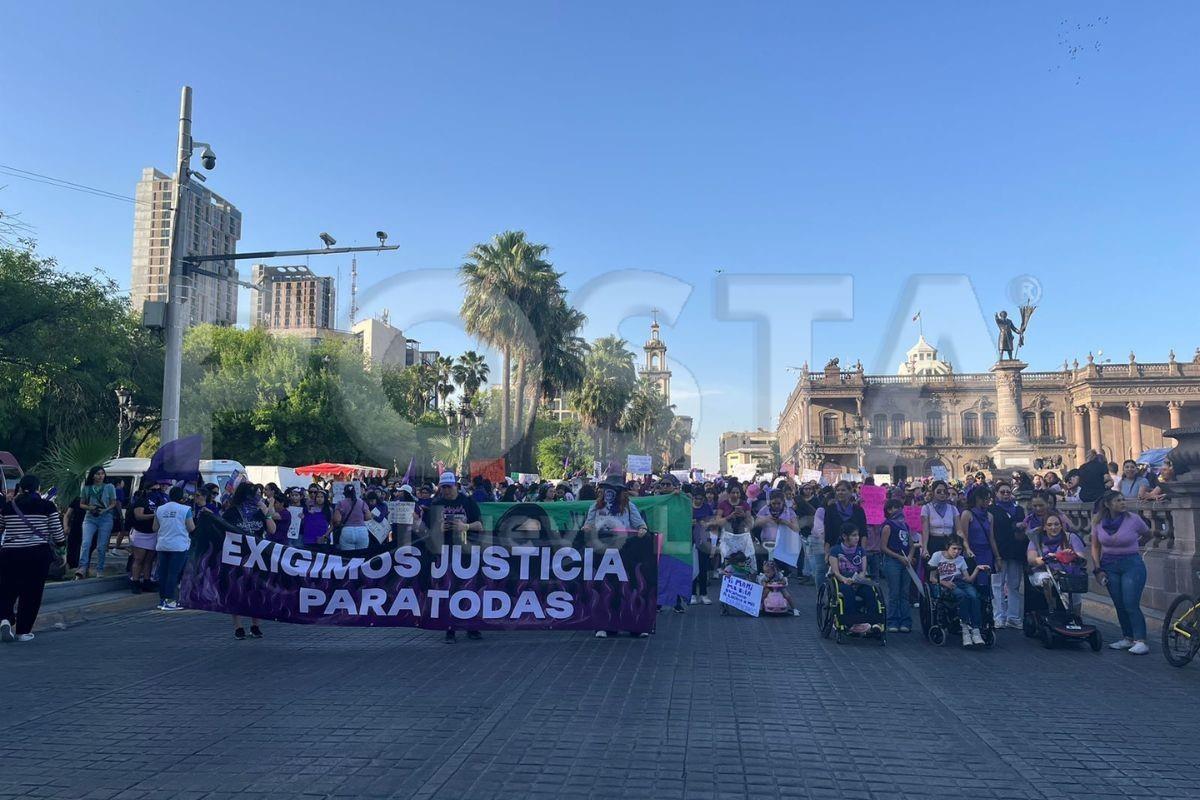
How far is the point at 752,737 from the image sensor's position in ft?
19.0

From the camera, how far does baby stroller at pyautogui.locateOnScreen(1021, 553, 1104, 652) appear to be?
9328 mm

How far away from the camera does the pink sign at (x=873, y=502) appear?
1741cm

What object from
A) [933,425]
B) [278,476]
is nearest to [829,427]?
[933,425]

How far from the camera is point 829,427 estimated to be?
8419 cm

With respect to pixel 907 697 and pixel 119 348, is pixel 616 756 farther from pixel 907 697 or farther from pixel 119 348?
pixel 119 348

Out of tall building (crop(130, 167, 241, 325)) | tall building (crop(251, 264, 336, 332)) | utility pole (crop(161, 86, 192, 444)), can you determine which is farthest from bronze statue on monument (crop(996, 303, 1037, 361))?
tall building (crop(251, 264, 336, 332))

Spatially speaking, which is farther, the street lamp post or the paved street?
the street lamp post

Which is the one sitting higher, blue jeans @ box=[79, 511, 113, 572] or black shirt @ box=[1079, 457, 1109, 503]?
black shirt @ box=[1079, 457, 1109, 503]

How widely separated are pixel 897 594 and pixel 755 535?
384 centimetres

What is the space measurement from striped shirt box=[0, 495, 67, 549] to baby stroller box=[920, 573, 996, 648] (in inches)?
386

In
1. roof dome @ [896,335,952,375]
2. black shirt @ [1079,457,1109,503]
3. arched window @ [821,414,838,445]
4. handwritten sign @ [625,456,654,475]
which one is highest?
roof dome @ [896,335,952,375]

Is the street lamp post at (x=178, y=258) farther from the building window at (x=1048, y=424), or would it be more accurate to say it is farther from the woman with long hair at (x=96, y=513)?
the building window at (x=1048, y=424)

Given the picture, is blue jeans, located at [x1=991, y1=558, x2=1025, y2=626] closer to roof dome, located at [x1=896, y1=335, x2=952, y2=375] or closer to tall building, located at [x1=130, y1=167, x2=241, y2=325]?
roof dome, located at [x1=896, y1=335, x2=952, y2=375]

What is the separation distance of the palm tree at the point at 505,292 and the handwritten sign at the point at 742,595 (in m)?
28.4
